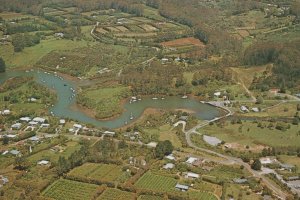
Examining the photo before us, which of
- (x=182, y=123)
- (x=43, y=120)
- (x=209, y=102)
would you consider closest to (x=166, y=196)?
(x=182, y=123)

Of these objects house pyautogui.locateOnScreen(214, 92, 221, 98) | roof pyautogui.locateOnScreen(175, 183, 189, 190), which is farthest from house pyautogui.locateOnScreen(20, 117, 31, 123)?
house pyautogui.locateOnScreen(214, 92, 221, 98)

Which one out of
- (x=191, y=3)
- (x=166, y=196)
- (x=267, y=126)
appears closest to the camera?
(x=166, y=196)

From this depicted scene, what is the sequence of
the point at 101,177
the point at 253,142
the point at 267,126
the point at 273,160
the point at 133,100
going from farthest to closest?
the point at 133,100
the point at 267,126
the point at 253,142
the point at 273,160
the point at 101,177

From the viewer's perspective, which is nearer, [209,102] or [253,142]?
[253,142]

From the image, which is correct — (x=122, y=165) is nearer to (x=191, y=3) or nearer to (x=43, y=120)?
(x=43, y=120)

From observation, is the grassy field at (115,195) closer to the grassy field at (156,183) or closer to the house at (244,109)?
the grassy field at (156,183)

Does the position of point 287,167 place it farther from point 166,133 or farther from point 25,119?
point 25,119

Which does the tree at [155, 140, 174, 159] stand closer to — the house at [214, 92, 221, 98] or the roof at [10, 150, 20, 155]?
the roof at [10, 150, 20, 155]
